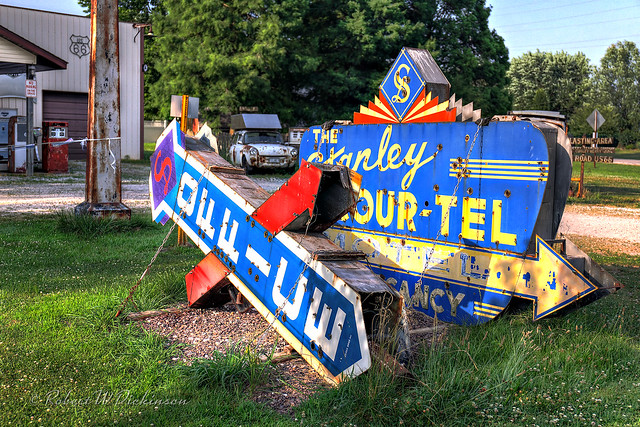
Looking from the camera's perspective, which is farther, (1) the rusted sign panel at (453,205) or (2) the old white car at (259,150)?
(2) the old white car at (259,150)

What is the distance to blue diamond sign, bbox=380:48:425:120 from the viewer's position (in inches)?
232

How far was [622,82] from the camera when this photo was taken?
73.8m

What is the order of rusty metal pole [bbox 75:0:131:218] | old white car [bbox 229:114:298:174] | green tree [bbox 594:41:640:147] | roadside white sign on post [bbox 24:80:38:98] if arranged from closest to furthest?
rusty metal pole [bbox 75:0:131:218], roadside white sign on post [bbox 24:80:38:98], old white car [bbox 229:114:298:174], green tree [bbox 594:41:640:147]

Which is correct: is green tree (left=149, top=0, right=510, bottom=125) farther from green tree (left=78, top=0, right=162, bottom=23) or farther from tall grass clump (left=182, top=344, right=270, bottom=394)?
tall grass clump (left=182, top=344, right=270, bottom=394)

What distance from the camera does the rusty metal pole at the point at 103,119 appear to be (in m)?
9.55

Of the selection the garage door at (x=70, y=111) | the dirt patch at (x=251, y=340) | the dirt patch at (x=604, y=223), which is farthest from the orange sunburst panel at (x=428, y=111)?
the garage door at (x=70, y=111)

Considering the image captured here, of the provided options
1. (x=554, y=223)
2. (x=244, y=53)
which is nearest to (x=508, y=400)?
(x=554, y=223)

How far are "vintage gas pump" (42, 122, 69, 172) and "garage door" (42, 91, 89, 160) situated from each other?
254 inches

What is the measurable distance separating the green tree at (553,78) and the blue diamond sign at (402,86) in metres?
60.2

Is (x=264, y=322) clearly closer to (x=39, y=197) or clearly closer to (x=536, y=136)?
(x=536, y=136)

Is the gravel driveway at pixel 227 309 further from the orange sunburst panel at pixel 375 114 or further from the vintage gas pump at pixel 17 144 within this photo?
the orange sunburst panel at pixel 375 114

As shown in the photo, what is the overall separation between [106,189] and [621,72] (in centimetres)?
7633

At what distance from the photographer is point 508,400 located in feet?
11.9

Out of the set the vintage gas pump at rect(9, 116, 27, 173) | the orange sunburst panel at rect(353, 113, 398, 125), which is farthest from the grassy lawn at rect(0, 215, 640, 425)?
the vintage gas pump at rect(9, 116, 27, 173)
